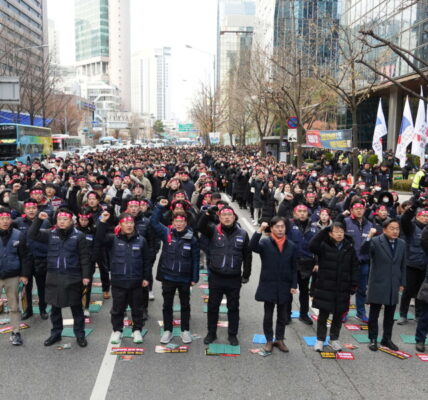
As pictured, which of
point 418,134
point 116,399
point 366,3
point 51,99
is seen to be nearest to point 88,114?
point 51,99

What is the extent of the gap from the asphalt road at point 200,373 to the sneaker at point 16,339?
0.08 metres

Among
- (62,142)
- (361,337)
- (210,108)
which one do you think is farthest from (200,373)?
(62,142)

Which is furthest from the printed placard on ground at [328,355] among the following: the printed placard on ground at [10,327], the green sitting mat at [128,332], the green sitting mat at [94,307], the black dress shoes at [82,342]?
the printed placard on ground at [10,327]

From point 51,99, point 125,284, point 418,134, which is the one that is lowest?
point 125,284

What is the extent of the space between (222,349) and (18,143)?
27.1 meters

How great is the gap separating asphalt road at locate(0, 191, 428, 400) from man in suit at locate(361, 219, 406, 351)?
0.29 metres

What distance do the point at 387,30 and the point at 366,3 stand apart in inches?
161

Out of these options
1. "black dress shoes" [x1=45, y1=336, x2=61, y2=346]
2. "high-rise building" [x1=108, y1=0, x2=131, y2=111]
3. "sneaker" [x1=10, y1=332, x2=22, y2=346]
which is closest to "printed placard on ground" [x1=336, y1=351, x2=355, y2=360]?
"black dress shoes" [x1=45, y1=336, x2=61, y2=346]

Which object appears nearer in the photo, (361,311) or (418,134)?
(361,311)

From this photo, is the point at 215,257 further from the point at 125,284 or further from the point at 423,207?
the point at 423,207

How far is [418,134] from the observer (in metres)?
13.2

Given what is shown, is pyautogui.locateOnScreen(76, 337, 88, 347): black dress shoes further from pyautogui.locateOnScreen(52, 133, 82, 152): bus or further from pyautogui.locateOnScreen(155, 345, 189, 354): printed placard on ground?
pyautogui.locateOnScreen(52, 133, 82, 152): bus

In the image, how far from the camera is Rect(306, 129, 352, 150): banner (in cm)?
1858

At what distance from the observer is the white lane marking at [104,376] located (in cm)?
451
